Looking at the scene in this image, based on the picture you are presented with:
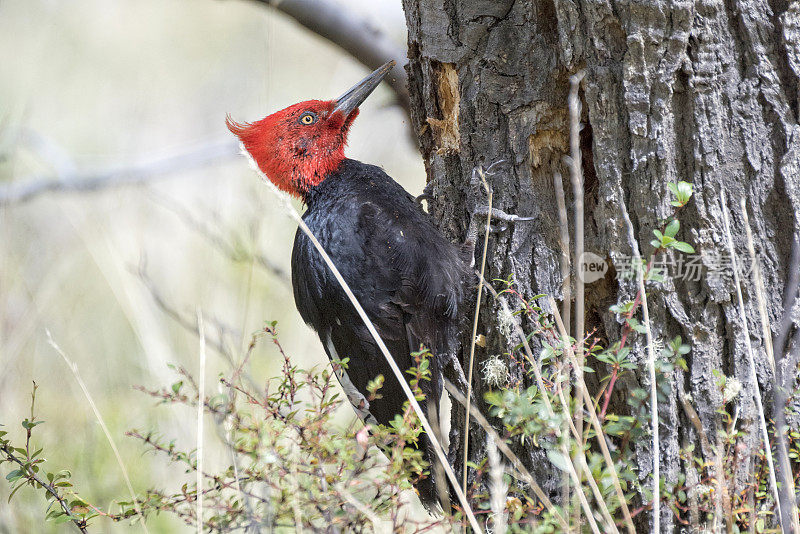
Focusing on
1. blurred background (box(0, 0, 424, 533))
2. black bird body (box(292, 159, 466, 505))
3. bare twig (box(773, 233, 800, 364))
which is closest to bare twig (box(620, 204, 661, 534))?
bare twig (box(773, 233, 800, 364))

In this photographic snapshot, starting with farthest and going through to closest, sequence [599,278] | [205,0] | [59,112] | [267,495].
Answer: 1. [205,0]
2. [59,112]
3. [599,278]
4. [267,495]

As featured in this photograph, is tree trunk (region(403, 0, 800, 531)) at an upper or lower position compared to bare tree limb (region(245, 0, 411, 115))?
lower

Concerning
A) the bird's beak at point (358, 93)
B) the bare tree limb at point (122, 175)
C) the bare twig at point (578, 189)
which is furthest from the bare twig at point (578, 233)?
the bare tree limb at point (122, 175)

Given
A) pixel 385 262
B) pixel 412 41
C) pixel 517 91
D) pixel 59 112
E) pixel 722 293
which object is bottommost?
pixel 722 293

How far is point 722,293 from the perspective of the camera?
1.84 meters

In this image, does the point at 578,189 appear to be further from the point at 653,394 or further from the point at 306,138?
A: the point at 306,138

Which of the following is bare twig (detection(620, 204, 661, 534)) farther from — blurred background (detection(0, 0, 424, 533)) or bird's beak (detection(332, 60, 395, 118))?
blurred background (detection(0, 0, 424, 533))

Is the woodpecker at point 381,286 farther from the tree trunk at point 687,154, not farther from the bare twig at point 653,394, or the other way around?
the bare twig at point 653,394

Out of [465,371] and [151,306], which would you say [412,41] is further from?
[151,306]

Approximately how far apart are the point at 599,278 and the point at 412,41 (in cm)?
101

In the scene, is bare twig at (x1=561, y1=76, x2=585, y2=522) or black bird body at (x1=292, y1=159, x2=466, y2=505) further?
black bird body at (x1=292, y1=159, x2=466, y2=505)

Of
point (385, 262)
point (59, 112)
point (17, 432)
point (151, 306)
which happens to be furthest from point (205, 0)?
point (385, 262)

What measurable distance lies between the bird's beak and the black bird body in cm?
48

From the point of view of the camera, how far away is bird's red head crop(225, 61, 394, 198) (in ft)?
9.29
